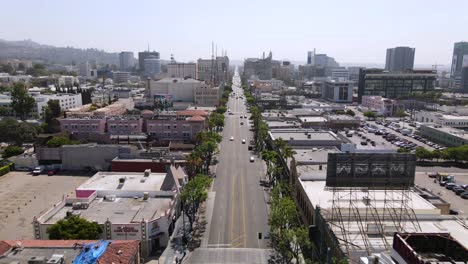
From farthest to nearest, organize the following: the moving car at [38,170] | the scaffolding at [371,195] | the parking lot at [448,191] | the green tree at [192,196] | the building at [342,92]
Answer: the building at [342,92]
the moving car at [38,170]
the parking lot at [448,191]
the green tree at [192,196]
the scaffolding at [371,195]

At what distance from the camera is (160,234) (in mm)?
38062

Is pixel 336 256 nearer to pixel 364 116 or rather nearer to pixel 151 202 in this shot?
pixel 151 202

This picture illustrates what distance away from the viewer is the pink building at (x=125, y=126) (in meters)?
80.8

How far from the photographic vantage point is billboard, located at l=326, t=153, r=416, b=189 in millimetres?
34625

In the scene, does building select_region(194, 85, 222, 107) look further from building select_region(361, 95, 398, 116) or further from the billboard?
the billboard

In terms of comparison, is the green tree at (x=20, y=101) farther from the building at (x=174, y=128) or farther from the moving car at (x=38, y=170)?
the moving car at (x=38, y=170)

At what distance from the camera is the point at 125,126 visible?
81.4 m

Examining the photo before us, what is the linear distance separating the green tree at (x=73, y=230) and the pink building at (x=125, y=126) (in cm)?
4765

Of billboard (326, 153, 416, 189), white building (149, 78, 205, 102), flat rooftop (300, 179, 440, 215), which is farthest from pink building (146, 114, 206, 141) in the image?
white building (149, 78, 205, 102)

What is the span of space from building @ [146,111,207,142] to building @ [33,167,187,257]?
30.9 metres

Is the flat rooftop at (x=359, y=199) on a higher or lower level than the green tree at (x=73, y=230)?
higher

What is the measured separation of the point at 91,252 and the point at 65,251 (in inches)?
93.4

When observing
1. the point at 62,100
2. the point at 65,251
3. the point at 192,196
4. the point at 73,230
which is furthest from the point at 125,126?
the point at 65,251

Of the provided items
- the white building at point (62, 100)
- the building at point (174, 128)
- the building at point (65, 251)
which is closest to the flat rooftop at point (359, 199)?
the building at point (65, 251)
